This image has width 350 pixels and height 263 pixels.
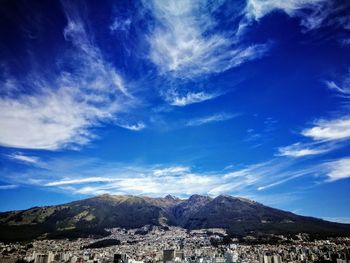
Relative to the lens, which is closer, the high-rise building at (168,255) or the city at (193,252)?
the city at (193,252)

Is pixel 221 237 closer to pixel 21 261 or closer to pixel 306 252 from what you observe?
pixel 306 252

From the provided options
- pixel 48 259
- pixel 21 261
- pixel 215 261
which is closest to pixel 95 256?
pixel 48 259

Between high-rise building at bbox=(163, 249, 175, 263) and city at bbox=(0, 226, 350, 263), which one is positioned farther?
high-rise building at bbox=(163, 249, 175, 263)

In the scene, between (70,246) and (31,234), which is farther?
(31,234)

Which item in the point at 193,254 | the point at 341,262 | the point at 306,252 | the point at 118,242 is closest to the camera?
the point at 341,262

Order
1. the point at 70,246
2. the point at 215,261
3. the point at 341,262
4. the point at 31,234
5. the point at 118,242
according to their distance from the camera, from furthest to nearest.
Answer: the point at 31,234
the point at 118,242
the point at 70,246
the point at 215,261
the point at 341,262

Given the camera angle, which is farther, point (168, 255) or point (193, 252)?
point (193, 252)

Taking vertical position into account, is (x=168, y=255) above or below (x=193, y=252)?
below

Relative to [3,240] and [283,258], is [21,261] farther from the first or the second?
[283,258]

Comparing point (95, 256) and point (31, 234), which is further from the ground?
point (31, 234)
